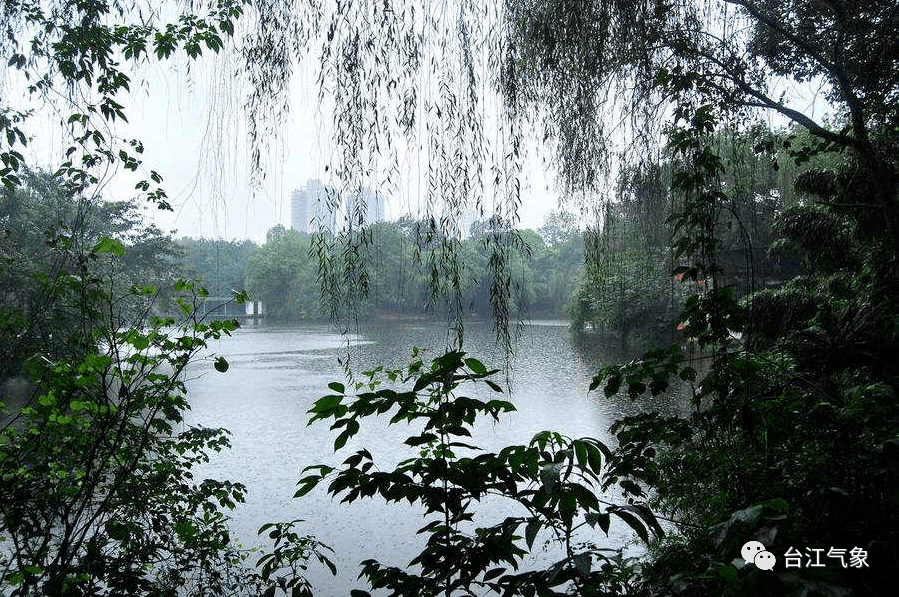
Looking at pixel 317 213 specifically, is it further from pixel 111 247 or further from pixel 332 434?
pixel 332 434

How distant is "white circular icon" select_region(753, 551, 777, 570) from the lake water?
69cm

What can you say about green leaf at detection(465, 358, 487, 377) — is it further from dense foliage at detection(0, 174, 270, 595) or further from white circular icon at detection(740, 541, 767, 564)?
dense foliage at detection(0, 174, 270, 595)

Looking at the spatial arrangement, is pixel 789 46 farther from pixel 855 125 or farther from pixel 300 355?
pixel 300 355

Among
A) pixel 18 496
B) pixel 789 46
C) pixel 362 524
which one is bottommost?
pixel 362 524

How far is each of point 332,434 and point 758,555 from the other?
246 inches

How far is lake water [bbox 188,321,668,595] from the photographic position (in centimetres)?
412

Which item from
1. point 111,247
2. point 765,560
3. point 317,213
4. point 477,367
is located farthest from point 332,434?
point 765,560

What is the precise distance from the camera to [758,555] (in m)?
0.53

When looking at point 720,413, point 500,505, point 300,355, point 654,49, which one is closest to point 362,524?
point 500,505

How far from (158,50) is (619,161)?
1.07 metres

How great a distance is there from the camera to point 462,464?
79 centimetres

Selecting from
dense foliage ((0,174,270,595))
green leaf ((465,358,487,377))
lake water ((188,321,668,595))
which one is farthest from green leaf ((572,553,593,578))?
dense foliage ((0,174,270,595))

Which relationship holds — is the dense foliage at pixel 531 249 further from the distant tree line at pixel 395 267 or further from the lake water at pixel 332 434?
the lake water at pixel 332 434

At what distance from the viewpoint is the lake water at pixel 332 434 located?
13.5 feet
